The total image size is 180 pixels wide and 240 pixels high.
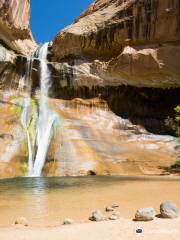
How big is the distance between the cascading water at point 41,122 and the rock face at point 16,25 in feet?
7.57

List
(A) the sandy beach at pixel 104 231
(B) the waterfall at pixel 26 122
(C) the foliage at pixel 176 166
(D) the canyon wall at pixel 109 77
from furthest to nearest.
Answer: (D) the canyon wall at pixel 109 77, (C) the foliage at pixel 176 166, (B) the waterfall at pixel 26 122, (A) the sandy beach at pixel 104 231

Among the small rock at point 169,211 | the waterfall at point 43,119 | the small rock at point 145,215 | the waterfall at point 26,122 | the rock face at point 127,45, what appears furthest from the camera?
the rock face at point 127,45

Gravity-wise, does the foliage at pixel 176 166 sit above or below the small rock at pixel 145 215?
below

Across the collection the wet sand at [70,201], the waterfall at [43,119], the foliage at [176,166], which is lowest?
the foliage at [176,166]

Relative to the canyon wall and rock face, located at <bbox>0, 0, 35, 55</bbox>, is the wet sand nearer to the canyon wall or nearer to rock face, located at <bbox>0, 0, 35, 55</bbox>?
the canyon wall

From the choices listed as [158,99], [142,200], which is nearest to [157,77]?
[158,99]

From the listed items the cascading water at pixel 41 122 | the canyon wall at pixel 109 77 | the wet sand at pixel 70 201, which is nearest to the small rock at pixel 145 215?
the wet sand at pixel 70 201

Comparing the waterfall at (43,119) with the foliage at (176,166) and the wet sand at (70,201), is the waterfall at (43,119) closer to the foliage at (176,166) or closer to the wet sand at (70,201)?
the foliage at (176,166)

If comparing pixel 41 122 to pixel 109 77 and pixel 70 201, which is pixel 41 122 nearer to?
pixel 109 77

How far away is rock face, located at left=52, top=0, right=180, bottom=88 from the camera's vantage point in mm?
29422

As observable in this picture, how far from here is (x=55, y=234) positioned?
6418 millimetres

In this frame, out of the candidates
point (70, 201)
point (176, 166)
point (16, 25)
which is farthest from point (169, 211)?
point (16, 25)

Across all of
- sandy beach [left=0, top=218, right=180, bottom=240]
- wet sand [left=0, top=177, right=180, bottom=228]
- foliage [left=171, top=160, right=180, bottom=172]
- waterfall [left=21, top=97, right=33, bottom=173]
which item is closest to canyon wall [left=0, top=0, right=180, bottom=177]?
waterfall [left=21, top=97, right=33, bottom=173]

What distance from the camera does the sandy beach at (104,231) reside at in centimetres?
609
